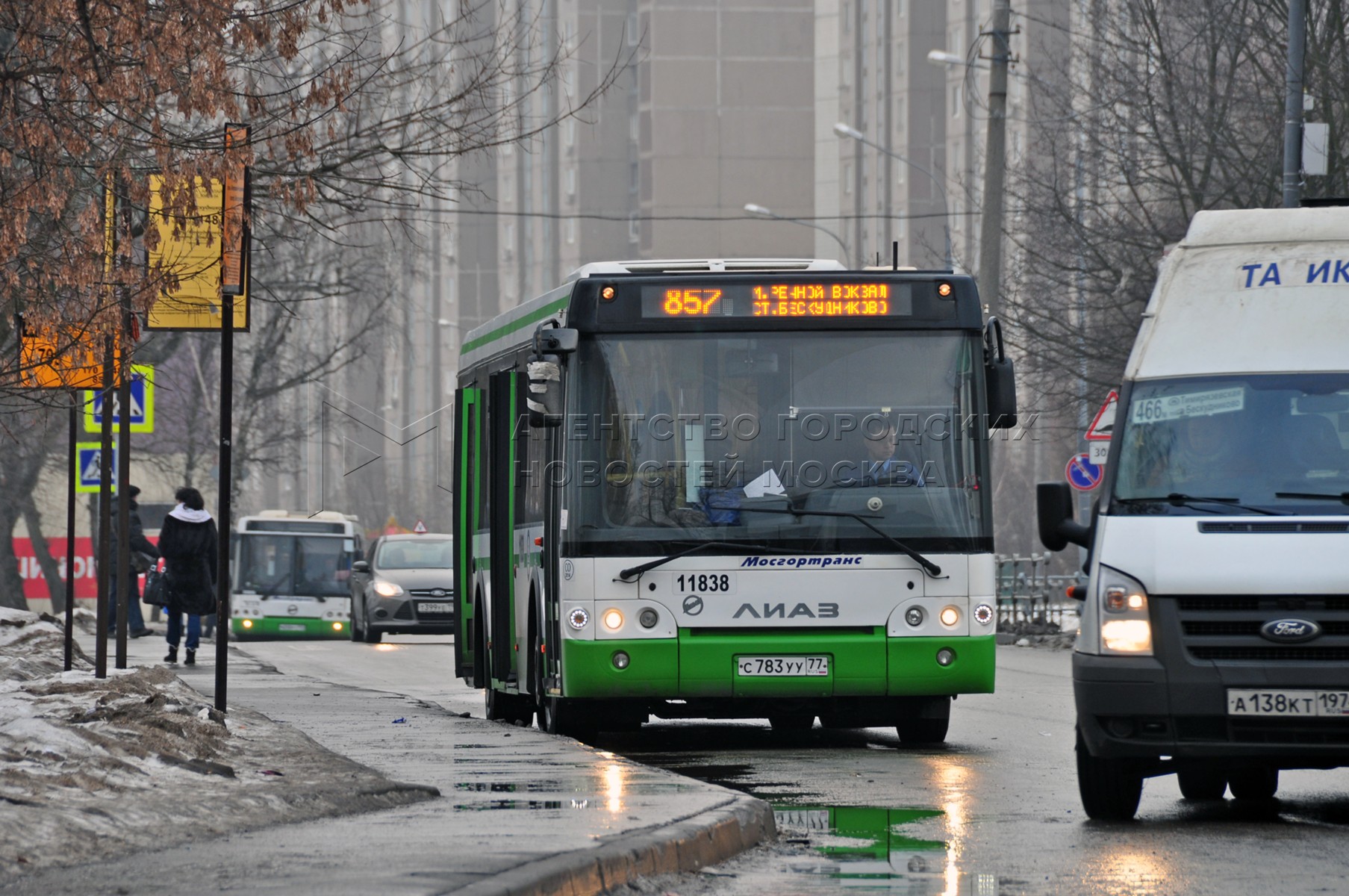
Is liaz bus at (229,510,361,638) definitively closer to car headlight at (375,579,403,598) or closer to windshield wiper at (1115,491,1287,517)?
car headlight at (375,579,403,598)

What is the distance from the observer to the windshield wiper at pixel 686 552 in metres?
13.7

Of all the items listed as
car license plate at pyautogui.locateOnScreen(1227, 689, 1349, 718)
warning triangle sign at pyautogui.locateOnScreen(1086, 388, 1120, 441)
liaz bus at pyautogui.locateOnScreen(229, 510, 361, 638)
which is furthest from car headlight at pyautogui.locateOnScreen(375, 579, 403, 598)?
car license plate at pyautogui.locateOnScreen(1227, 689, 1349, 718)

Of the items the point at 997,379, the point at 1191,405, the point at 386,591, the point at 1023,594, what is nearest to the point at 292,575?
the point at 386,591

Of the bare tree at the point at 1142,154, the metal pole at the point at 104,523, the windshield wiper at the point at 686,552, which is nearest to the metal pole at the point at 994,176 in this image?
the bare tree at the point at 1142,154

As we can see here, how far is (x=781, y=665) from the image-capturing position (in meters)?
13.8

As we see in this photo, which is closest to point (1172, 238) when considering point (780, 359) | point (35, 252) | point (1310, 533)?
point (780, 359)

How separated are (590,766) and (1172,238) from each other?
19501 millimetres

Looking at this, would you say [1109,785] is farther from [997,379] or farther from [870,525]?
[997,379]

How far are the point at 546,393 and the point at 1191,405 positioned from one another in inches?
180

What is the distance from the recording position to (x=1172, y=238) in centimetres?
2956

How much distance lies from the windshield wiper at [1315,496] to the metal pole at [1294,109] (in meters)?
14.8

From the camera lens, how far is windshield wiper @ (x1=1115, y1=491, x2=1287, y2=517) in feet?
32.4

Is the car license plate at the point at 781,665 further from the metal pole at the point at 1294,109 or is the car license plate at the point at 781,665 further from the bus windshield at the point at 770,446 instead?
the metal pole at the point at 1294,109

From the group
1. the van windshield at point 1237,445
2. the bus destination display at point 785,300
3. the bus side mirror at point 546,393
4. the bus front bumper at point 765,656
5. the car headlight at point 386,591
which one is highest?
the bus destination display at point 785,300
